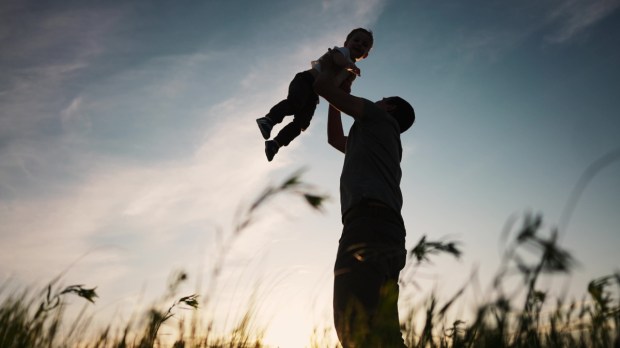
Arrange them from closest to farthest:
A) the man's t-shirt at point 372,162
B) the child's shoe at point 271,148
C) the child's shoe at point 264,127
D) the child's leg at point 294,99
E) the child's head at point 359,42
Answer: the man's t-shirt at point 372,162, the child's shoe at point 271,148, the child's shoe at point 264,127, the child's leg at point 294,99, the child's head at point 359,42

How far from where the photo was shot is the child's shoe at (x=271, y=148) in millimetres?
4426

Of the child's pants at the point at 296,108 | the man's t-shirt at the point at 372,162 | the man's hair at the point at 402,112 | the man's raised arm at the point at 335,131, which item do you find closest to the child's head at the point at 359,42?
the child's pants at the point at 296,108

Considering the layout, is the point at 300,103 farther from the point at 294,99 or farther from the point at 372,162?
the point at 372,162

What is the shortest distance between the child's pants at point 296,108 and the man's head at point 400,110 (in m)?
1.52

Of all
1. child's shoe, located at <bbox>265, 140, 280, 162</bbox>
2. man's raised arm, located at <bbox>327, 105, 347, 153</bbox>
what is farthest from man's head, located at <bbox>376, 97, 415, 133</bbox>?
child's shoe, located at <bbox>265, 140, 280, 162</bbox>

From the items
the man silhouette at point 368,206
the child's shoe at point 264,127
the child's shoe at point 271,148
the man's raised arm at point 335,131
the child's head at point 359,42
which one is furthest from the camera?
the child's head at point 359,42

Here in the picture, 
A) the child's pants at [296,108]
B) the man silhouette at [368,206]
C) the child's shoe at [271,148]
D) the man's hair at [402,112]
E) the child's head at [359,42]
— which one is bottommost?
the man silhouette at [368,206]

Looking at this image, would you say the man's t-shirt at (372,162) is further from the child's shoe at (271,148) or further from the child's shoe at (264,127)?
the child's shoe at (264,127)

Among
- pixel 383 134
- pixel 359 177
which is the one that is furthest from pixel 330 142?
pixel 359 177

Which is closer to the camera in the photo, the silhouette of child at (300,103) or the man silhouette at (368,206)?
the man silhouette at (368,206)

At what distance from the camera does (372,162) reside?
9.14 ft

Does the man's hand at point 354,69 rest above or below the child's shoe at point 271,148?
above

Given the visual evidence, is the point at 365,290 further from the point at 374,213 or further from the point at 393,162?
the point at 393,162

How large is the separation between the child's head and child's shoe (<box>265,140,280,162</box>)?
1458 mm
